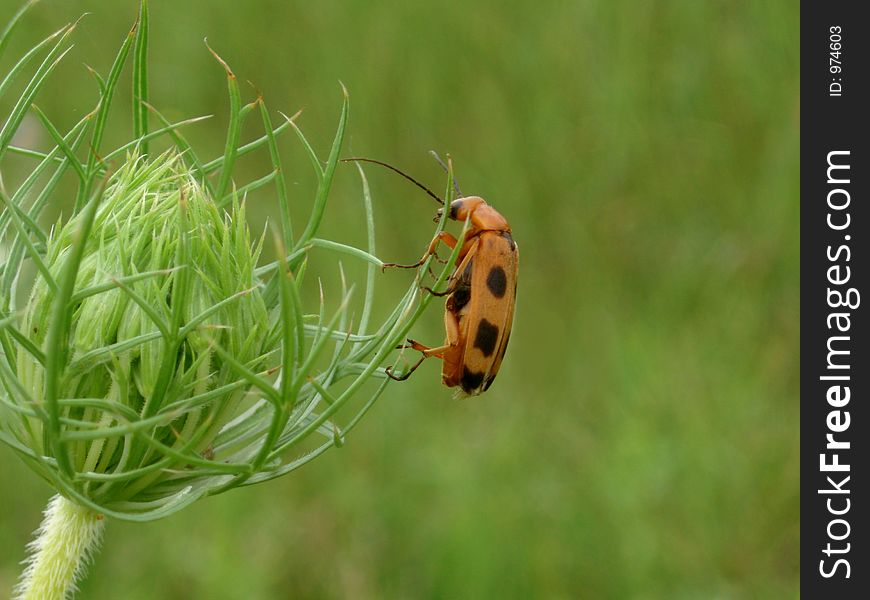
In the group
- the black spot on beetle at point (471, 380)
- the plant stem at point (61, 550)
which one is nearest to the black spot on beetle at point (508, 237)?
the black spot on beetle at point (471, 380)

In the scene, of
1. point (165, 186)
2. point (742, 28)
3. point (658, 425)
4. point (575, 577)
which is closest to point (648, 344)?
point (658, 425)

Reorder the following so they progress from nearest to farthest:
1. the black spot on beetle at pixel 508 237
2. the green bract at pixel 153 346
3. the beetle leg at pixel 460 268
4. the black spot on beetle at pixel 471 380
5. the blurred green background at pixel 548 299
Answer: the green bract at pixel 153 346, the black spot on beetle at pixel 471 380, the beetle leg at pixel 460 268, the black spot on beetle at pixel 508 237, the blurred green background at pixel 548 299

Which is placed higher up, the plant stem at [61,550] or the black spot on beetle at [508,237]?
the black spot on beetle at [508,237]

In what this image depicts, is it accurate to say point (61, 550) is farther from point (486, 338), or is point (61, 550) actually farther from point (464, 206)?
point (464, 206)

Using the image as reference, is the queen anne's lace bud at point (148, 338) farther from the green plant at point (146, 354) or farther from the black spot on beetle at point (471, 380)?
the black spot on beetle at point (471, 380)

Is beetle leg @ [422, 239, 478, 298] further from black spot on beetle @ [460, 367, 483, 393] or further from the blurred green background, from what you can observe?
the blurred green background

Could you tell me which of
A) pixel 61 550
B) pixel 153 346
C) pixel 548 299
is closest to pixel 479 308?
pixel 153 346

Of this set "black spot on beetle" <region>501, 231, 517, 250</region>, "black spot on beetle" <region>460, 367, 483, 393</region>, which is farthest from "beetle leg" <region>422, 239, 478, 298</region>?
"black spot on beetle" <region>460, 367, 483, 393</region>
